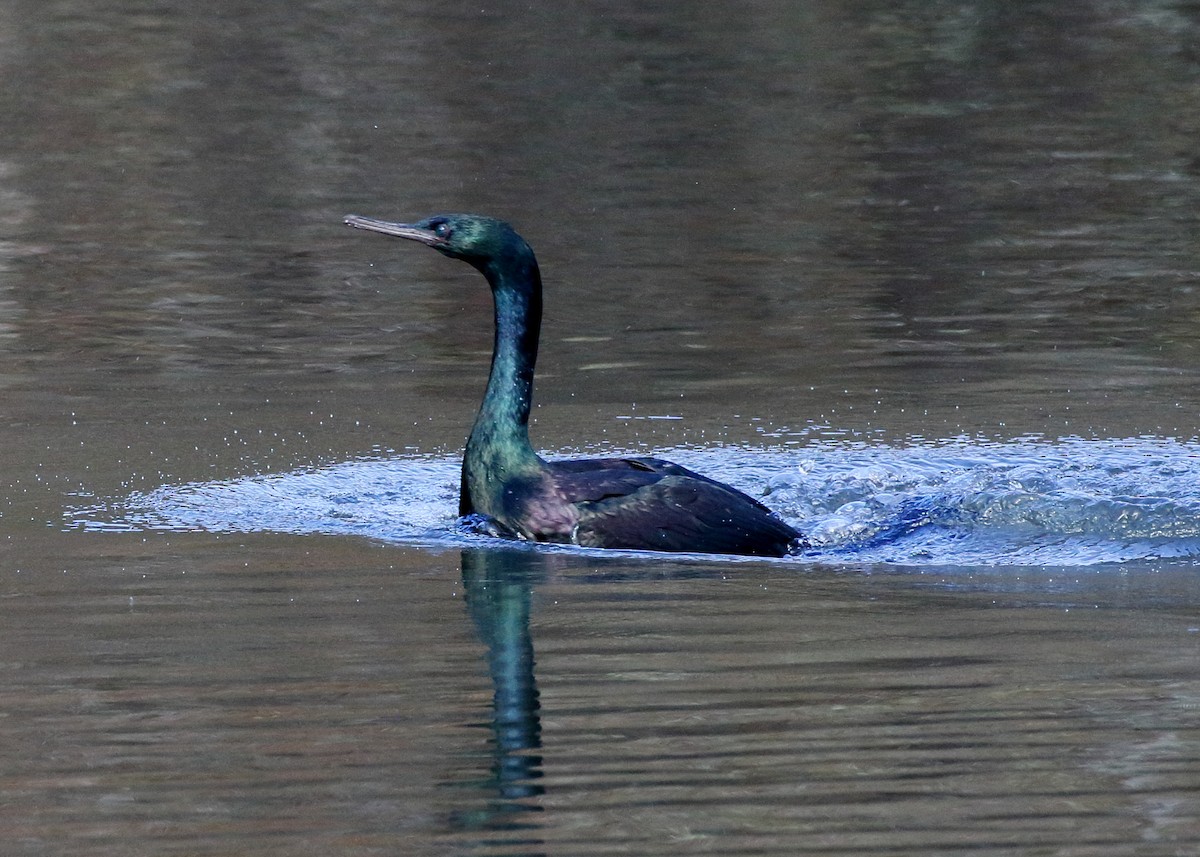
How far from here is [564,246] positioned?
15023 millimetres

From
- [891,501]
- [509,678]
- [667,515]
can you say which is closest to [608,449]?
[891,501]

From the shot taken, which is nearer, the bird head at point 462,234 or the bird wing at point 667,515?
the bird wing at point 667,515

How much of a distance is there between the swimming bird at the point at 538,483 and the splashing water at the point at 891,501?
196 mm

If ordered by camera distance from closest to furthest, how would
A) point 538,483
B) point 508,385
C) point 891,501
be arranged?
point 538,483, point 508,385, point 891,501

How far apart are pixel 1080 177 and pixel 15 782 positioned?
45.3ft

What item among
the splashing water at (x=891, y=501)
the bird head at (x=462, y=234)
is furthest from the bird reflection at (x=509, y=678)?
the bird head at (x=462, y=234)

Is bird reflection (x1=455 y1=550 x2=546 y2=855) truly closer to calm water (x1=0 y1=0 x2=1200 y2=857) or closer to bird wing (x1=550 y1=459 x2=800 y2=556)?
calm water (x1=0 y1=0 x2=1200 y2=857)

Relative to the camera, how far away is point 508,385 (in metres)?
8.36

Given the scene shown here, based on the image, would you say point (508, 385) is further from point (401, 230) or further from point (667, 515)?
point (667, 515)

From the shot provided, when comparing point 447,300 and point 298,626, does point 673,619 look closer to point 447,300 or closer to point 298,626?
point 298,626

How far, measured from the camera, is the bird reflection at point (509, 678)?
15.7 ft

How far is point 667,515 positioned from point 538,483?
0.52m

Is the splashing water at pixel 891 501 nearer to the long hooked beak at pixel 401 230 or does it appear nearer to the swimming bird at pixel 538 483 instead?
the swimming bird at pixel 538 483

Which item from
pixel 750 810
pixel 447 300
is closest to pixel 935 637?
pixel 750 810
